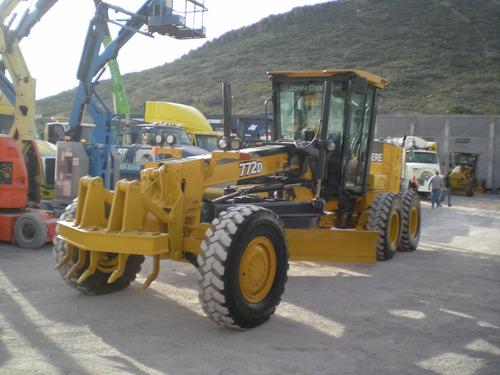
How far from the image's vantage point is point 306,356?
14.9 feet

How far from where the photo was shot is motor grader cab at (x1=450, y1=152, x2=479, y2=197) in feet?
87.6

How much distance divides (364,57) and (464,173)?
26.9 metres

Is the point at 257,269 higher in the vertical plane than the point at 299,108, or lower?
lower

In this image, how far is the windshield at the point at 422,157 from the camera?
23.8m

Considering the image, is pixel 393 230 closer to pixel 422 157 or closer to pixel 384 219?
pixel 384 219

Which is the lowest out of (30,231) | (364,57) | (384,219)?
(30,231)

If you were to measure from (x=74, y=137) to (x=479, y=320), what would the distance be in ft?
32.3

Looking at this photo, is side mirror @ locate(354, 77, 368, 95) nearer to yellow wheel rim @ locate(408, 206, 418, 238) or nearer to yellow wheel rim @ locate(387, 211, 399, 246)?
yellow wheel rim @ locate(387, 211, 399, 246)

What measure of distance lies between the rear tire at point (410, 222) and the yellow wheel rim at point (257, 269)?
4.70m

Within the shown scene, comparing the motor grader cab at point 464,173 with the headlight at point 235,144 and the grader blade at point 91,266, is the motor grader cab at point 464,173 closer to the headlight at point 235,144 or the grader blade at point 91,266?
the headlight at point 235,144

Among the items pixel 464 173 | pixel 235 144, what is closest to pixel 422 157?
pixel 464 173

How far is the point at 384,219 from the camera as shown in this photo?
8688 mm

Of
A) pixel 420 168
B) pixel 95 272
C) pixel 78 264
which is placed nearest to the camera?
pixel 78 264

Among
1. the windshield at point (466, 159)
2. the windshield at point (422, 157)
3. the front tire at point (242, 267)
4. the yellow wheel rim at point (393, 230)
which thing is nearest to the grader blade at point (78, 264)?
the front tire at point (242, 267)
